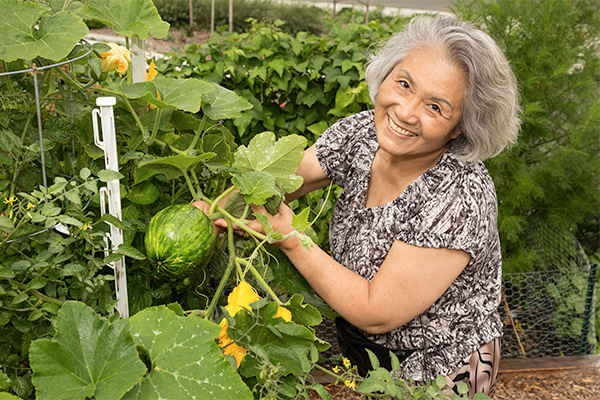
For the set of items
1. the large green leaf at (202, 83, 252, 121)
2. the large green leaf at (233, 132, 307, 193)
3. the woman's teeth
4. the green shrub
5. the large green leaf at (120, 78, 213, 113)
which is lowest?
the green shrub

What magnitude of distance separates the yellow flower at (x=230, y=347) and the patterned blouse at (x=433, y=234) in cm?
64

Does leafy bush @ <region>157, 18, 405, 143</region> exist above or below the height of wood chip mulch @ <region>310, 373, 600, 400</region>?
above

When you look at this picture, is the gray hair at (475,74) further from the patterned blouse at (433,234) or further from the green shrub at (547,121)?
the green shrub at (547,121)

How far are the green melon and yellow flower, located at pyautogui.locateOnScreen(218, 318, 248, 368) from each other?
18cm

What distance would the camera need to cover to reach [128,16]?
993 millimetres

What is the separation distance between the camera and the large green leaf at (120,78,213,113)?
900 mm

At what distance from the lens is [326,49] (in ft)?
8.74

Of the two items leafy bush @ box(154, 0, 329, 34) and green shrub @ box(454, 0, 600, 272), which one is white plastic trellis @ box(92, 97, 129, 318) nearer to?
green shrub @ box(454, 0, 600, 272)

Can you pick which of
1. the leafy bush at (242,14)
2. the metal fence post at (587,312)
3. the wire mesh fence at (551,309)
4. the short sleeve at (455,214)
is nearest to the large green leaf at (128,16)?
the short sleeve at (455,214)

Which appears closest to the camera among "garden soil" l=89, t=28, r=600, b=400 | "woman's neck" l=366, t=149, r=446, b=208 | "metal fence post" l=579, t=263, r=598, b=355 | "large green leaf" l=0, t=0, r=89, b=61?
"large green leaf" l=0, t=0, r=89, b=61

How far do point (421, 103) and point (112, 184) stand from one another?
0.83m

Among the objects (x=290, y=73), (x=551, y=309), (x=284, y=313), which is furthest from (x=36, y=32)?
(x=551, y=309)

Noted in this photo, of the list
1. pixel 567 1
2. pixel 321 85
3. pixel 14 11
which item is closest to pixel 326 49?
pixel 321 85

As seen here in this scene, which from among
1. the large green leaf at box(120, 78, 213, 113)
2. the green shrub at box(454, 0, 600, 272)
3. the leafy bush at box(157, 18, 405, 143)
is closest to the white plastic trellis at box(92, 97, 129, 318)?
the large green leaf at box(120, 78, 213, 113)
